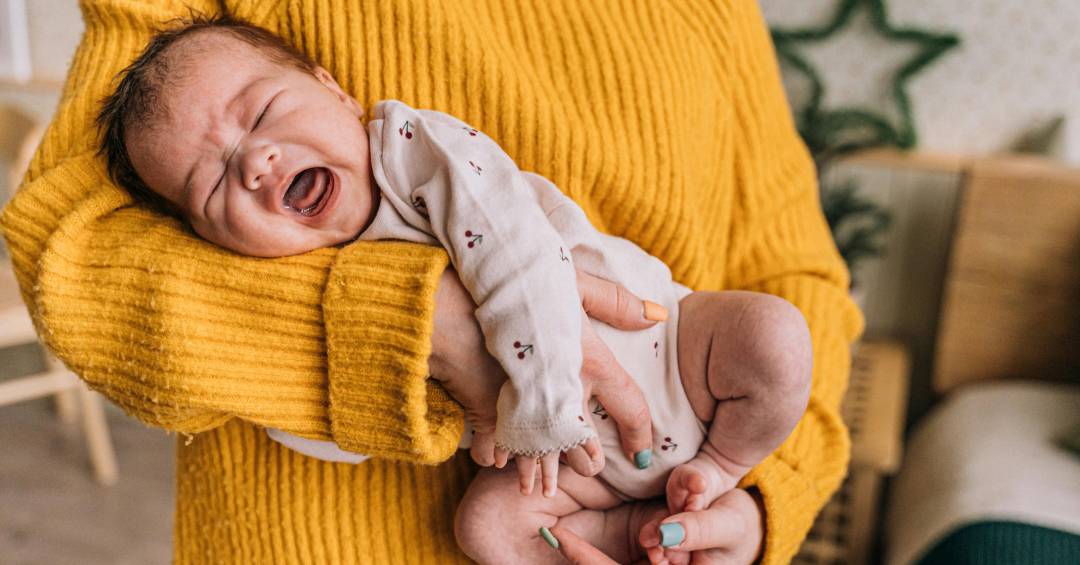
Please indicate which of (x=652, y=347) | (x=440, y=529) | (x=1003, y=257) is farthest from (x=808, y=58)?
(x=440, y=529)

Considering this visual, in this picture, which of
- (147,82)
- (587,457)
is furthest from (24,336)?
(587,457)

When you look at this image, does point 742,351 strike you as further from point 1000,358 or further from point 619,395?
point 1000,358

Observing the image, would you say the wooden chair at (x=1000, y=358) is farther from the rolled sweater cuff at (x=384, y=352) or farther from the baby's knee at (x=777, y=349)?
the rolled sweater cuff at (x=384, y=352)

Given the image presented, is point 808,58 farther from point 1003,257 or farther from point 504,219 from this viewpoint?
point 504,219

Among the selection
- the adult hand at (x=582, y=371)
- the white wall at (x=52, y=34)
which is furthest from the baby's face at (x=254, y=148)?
the white wall at (x=52, y=34)

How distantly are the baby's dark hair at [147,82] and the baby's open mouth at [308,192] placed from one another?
0.39 feet

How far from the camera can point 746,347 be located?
0.77 meters

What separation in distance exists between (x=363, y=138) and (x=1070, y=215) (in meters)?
1.80

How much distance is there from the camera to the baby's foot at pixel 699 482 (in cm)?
77

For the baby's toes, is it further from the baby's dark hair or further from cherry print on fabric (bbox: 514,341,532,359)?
the baby's dark hair

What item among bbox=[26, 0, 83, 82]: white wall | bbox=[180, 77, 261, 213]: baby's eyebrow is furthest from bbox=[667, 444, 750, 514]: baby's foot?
bbox=[26, 0, 83, 82]: white wall

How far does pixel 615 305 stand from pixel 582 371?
0.25 ft

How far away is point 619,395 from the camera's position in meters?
0.75

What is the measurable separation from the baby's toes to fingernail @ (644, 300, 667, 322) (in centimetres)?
15
